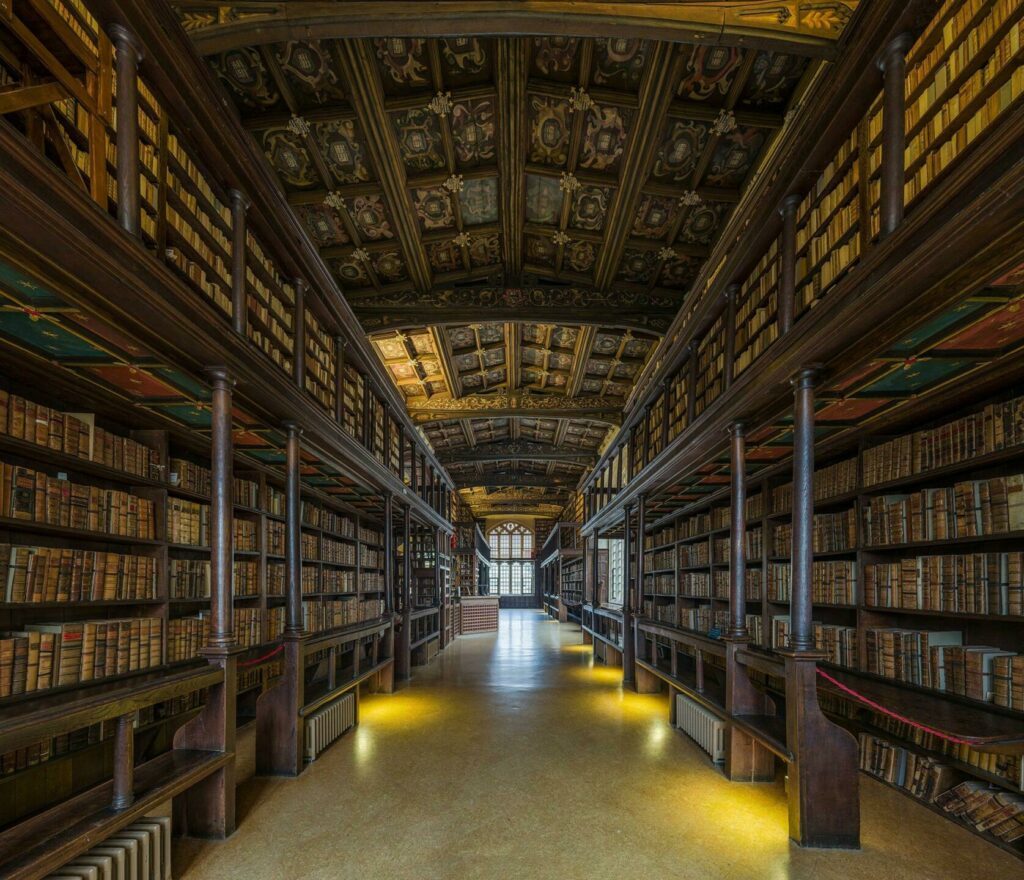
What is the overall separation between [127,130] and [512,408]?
9566 millimetres

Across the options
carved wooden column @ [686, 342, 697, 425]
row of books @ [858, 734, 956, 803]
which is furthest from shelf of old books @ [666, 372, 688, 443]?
row of books @ [858, 734, 956, 803]

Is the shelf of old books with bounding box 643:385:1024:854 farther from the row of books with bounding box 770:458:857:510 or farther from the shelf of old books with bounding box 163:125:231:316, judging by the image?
the shelf of old books with bounding box 163:125:231:316

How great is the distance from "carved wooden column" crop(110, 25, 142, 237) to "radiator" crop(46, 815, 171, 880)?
8.02ft

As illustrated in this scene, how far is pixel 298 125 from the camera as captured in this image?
527cm

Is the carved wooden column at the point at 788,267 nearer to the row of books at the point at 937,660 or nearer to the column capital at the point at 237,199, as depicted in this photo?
the row of books at the point at 937,660

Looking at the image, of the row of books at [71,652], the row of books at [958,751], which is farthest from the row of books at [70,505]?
the row of books at [958,751]

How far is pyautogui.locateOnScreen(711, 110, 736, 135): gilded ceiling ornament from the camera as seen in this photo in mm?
5105

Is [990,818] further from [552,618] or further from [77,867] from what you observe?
[552,618]

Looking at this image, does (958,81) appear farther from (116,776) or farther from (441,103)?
(116,776)

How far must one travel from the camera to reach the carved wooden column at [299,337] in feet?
15.6

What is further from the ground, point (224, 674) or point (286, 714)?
point (224, 674)

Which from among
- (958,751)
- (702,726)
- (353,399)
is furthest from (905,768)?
(353,399)

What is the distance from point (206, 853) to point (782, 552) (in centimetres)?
480

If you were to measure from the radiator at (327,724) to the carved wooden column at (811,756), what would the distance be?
3.24 m
